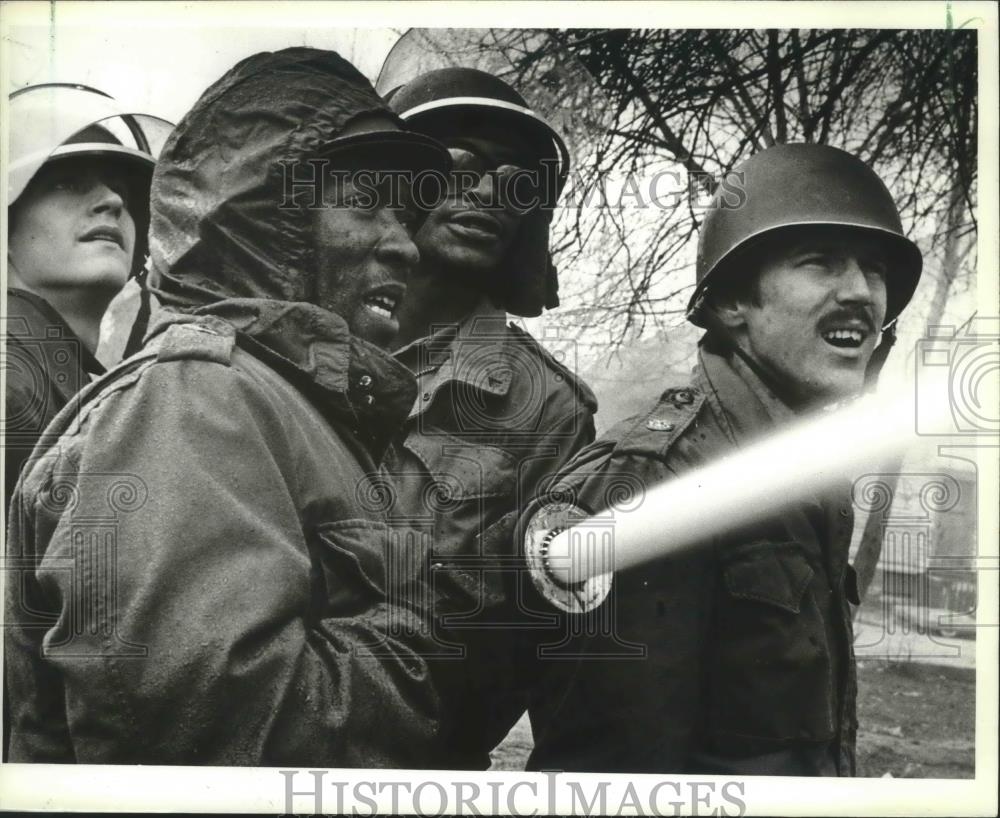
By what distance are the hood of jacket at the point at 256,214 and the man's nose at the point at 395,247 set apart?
0.26 m

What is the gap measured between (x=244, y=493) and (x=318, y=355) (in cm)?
55

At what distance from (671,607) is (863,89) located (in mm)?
2074

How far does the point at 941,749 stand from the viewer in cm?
472

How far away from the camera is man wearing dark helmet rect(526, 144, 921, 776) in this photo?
4.50m

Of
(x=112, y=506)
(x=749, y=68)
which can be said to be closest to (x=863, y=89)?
(x=749, y=68)

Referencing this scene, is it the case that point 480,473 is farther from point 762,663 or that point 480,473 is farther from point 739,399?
point 762,663

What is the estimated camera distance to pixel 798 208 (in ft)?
15.2

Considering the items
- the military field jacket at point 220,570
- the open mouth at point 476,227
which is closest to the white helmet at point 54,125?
the military field jacket at point 220,570

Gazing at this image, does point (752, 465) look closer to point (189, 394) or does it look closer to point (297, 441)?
point (297, 441)

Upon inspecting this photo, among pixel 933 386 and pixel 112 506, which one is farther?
pixel 933 386

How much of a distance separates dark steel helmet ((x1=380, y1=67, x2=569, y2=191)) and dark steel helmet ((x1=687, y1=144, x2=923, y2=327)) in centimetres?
61

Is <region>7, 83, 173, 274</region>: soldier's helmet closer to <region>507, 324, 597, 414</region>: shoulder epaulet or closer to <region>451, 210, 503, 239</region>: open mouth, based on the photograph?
<region>451, 210, 503, 239</region>: open mouth

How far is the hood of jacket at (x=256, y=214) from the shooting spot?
4477mm

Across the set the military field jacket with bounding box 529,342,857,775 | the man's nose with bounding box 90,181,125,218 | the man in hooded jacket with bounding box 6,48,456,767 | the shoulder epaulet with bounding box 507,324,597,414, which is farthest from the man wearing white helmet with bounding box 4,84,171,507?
the military field jacket with bounding box 529,342,857,775
